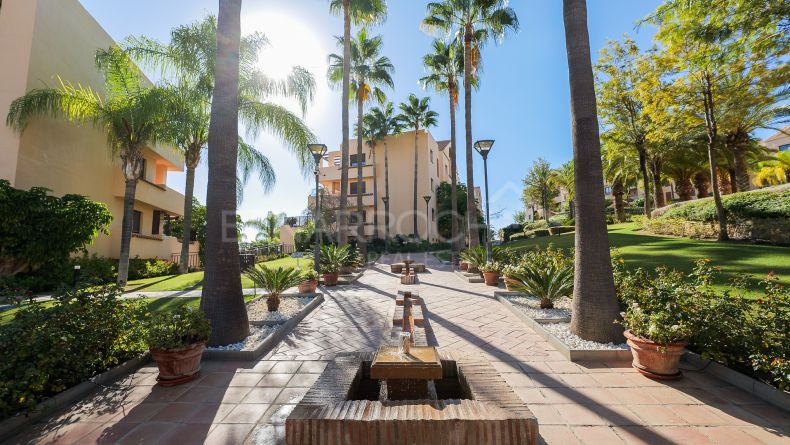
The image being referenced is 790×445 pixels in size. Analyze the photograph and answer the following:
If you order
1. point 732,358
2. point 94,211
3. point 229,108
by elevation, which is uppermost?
point 229,108

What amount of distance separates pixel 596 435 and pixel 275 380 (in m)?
3.35

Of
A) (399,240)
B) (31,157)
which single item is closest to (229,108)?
(31,157)

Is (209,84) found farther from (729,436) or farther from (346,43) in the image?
(729,436)

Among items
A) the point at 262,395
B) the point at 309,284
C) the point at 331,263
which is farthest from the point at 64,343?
the point at 331,263

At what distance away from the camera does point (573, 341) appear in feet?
15.1

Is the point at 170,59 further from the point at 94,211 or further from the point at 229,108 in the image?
the point at 229,108

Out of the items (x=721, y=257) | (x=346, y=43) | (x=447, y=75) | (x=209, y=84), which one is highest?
(x=447, y=75)

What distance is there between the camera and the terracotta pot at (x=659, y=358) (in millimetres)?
3547

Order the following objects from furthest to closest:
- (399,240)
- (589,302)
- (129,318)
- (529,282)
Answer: (399,240)
(529,282)
(589,302)
(129,318)

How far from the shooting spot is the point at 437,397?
3.08m

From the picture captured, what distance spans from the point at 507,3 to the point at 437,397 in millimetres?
16371

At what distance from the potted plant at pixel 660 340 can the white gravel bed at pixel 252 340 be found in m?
5.06

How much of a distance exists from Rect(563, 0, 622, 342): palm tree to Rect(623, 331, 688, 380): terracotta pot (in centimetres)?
77

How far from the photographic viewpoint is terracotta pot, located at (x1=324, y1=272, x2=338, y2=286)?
10.9 m
